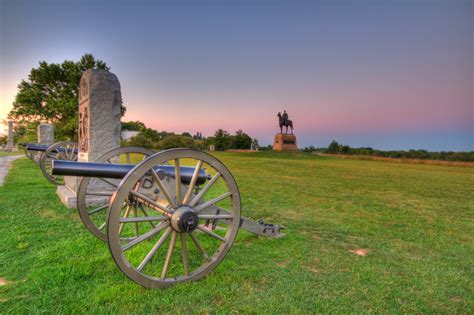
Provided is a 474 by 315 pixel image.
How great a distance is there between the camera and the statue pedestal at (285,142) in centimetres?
4272

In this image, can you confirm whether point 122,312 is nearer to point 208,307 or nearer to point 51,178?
point 208,307

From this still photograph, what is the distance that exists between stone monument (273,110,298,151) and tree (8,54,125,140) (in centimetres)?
2541

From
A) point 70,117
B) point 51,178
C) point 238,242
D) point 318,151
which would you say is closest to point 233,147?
point 318,151

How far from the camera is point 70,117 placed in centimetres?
3030

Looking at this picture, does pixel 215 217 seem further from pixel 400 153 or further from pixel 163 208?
pixel 400 153

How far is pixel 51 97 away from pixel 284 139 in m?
28.6

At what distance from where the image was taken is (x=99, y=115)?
6461 millimetres

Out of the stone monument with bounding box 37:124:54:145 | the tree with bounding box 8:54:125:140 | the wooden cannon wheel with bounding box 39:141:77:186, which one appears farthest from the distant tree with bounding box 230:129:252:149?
the wooden cannon wheel with bounding box 39:141:77:186

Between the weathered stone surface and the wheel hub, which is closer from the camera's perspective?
the wheel hub

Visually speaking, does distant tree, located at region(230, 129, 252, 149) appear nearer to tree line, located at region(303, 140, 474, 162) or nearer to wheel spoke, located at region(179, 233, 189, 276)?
tree line, located at region(303, 140, 474, 162)

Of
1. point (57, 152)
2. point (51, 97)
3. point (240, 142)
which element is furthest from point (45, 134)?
point (240, 142)

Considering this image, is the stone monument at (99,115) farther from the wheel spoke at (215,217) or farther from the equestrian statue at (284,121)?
the equestrian statue at (284,121)

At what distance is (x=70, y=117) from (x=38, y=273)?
31.2m

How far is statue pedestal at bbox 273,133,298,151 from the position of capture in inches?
1682
